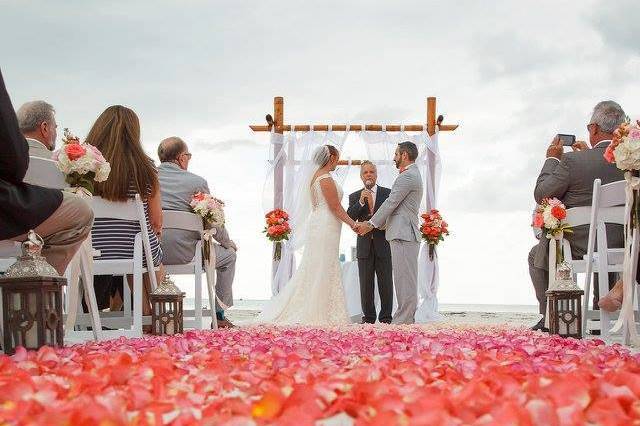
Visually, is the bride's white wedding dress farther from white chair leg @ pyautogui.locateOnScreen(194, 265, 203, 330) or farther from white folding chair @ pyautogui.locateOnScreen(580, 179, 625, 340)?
white folding chair @ pyautogui.locateOnScreen(580, 179, 625, 340)

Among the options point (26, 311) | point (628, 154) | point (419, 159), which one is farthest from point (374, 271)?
point (26, 311)

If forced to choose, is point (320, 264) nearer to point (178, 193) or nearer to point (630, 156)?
point (178, 193)

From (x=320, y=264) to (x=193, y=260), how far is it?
2.08m

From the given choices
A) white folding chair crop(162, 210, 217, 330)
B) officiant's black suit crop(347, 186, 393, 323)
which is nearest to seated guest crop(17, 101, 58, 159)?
white folding chair crop(162, 210, 217, 330)

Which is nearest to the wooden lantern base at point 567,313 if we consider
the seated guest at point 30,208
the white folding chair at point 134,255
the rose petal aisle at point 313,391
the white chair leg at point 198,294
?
the rose petal aisle at point 313,391

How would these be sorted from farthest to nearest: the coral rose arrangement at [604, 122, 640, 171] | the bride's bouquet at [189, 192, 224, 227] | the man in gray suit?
the bride's bouquet at [189, 192, 224, 227] < the man in gray suit < the coral rose arrangement at [604, 122, 640, 171]

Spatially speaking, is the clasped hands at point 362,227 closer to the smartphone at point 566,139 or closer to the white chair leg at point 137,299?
the smartphone at point 566,139

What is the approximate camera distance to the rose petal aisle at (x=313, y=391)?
1.66 m

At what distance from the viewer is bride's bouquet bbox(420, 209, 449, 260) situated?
10695 mm

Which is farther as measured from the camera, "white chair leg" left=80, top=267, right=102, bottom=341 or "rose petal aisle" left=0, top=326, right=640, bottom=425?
"white chair leg" left=80, top=267, right=102, bottom=341

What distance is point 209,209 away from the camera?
7.15 m

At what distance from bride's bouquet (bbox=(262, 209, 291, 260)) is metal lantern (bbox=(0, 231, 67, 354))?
22.5 ft

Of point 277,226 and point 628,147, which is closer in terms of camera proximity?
point 628,147

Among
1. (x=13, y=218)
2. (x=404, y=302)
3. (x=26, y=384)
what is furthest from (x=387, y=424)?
(x=404, y=302)
